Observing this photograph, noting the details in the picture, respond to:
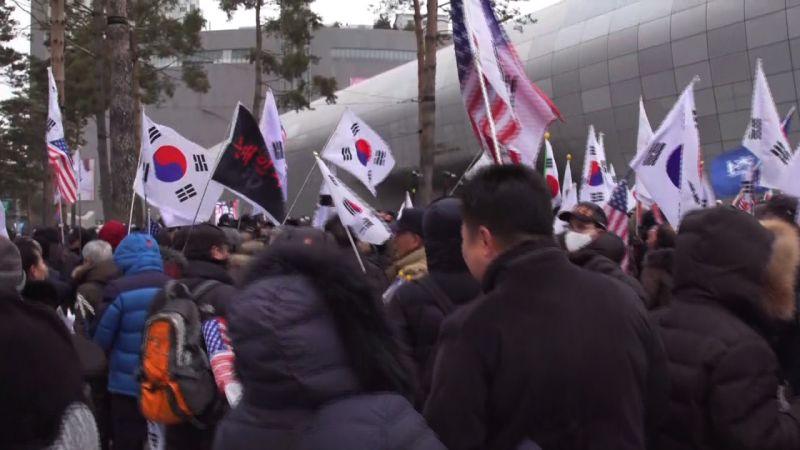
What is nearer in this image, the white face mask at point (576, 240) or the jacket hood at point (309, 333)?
the jacket hood at point (309, 333)

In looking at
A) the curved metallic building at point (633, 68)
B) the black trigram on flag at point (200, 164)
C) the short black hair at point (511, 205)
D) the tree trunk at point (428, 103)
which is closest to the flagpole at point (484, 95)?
the short black hair at point (511, 205)

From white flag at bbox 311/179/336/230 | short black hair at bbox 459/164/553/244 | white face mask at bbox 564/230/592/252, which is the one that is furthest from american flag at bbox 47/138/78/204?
short black hair at bbox 459/164/553/244

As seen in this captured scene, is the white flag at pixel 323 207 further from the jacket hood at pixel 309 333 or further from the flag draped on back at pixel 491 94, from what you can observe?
the jacket hood at pixel 309 333

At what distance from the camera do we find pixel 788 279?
11.0 ft

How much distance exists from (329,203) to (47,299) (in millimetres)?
7864

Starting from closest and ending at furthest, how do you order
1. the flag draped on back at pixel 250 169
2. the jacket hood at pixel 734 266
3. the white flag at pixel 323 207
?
the jacket hood at pixel 734 266
the flag draped on back at pixel 250 169
the white flag at pixel 323 207

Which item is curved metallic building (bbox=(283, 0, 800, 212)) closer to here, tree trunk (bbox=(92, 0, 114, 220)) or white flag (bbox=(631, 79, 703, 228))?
tree trunk (bbox=(92, 0, 114, 220))

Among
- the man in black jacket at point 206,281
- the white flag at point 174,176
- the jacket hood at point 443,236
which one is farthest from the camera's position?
the white flag at point 174,176

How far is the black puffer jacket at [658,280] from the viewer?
5.23 metres

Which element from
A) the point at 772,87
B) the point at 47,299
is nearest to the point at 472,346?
the point at 47,299

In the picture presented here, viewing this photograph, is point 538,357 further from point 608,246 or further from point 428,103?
point 428,103

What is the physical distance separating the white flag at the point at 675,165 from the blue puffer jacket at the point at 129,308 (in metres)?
4.17

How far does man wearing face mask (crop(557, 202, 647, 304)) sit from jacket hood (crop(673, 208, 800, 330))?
1783mm

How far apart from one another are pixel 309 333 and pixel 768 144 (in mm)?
8219
